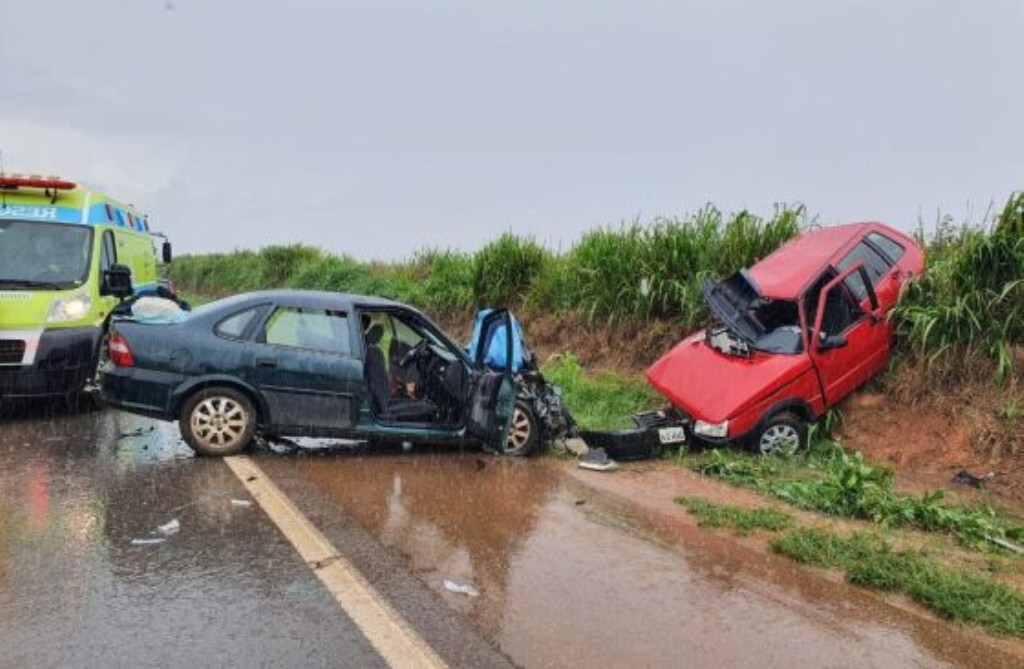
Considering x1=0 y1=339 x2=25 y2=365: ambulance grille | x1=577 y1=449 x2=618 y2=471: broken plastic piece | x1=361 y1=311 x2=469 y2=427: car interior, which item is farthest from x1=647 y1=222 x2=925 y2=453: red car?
x1=0 y1=339 x2=25 y2=365: ambulance grille

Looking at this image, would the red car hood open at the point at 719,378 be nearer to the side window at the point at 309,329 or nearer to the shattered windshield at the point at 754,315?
the shattered windshield at the point at 754,315

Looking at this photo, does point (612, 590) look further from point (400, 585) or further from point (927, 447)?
point (927, 447)

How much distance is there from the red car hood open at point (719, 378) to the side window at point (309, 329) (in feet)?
11.5

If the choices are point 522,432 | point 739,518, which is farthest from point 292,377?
point 739,518

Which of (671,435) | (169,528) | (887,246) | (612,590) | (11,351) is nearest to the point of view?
(612,590)

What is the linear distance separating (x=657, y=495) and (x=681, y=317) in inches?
216

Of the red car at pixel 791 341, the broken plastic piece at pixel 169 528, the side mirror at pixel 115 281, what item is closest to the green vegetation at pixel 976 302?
the red car at pixel 791 341

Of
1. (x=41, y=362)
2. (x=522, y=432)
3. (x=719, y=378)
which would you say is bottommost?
(x=522, y=432)

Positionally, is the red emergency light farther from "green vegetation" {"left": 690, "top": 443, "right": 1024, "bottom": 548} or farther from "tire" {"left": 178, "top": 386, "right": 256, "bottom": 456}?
"green vegetation" {"left": 690, "top": 443, "right": 1024, "bottom": 548}

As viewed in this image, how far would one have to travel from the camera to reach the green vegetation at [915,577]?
180 inches

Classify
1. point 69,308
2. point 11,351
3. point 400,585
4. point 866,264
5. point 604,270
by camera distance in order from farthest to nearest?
point 604,270 < point 866,264 < point 69,308 < point 11,351 < point 400,585

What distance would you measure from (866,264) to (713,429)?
2973mm

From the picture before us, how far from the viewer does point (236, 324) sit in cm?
755

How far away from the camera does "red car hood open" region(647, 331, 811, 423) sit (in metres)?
8.38
